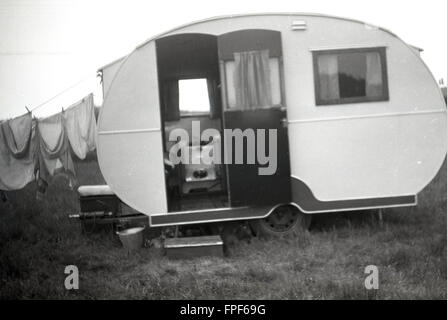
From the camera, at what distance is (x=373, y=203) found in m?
6.19

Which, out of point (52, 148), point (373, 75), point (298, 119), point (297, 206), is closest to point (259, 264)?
point (297, 206)

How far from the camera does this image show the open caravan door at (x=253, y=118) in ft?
19.5

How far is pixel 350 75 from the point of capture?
611 cm

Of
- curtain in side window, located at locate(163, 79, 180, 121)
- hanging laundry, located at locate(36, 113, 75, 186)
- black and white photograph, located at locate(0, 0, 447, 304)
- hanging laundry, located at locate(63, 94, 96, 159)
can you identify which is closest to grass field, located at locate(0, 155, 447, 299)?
black and white photograph, located at locate(0, 0, 447, 304)

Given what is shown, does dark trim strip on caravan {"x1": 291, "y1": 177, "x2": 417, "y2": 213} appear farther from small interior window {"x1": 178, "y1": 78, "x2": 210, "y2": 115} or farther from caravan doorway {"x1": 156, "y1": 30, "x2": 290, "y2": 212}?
small interior window {"x1": 178, "y1": 78, "x2": 210, "y2": 115}

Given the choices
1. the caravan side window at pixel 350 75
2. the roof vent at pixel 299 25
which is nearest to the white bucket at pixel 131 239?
the caravan side window at pixel 350 75

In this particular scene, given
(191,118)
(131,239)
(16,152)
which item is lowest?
(131,239)

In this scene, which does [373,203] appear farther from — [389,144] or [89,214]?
[89,214]

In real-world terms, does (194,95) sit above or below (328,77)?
above

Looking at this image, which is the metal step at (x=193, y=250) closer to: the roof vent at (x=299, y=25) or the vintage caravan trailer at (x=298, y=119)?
the vintage caravan trailer at (x=298, y=119)

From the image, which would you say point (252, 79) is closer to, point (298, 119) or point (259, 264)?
point (298, 119)

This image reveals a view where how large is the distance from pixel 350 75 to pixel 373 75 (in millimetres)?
321

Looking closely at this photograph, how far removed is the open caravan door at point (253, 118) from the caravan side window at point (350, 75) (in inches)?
22.4

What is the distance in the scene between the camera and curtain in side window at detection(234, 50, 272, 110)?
5930 mm
